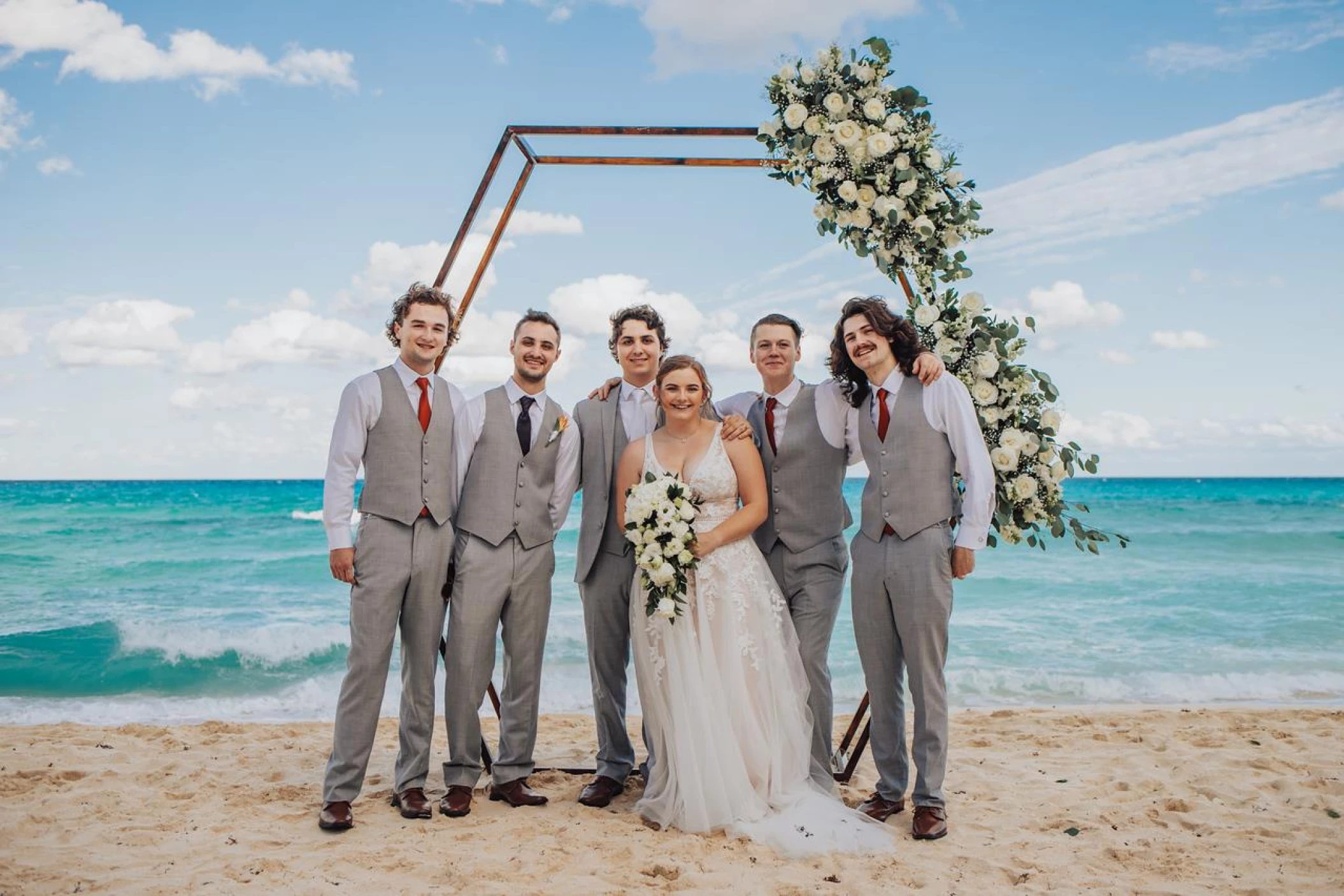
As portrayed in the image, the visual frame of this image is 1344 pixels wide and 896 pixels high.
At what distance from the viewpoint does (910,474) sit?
390 cm

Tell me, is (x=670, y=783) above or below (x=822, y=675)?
below

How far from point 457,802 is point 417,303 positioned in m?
Answer: 2.30

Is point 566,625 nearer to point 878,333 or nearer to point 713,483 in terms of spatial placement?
point 713,483

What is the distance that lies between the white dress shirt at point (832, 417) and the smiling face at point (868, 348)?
9.3 inches

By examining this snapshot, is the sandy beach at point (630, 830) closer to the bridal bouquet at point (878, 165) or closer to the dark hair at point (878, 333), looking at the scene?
the dark hair at point (878, 333)

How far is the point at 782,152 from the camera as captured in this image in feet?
15.8

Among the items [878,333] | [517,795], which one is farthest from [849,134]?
[517,795]

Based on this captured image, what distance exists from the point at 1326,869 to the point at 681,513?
293 cm

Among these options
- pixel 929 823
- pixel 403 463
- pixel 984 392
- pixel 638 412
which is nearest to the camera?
pixel 929 823

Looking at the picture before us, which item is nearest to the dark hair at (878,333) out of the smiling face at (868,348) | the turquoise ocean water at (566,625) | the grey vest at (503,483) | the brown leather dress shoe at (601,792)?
the smiling face at (868,348)

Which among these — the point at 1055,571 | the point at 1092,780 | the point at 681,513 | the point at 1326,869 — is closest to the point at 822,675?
the point at 681,513

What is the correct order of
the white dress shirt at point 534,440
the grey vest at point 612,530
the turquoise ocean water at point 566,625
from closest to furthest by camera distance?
the white dress shirt at point 534,440, the grey vest at point 612,530, the turquoise ocean water at point 566,625

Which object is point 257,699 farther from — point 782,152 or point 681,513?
point 782,152

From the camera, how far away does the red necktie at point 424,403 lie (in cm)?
409
